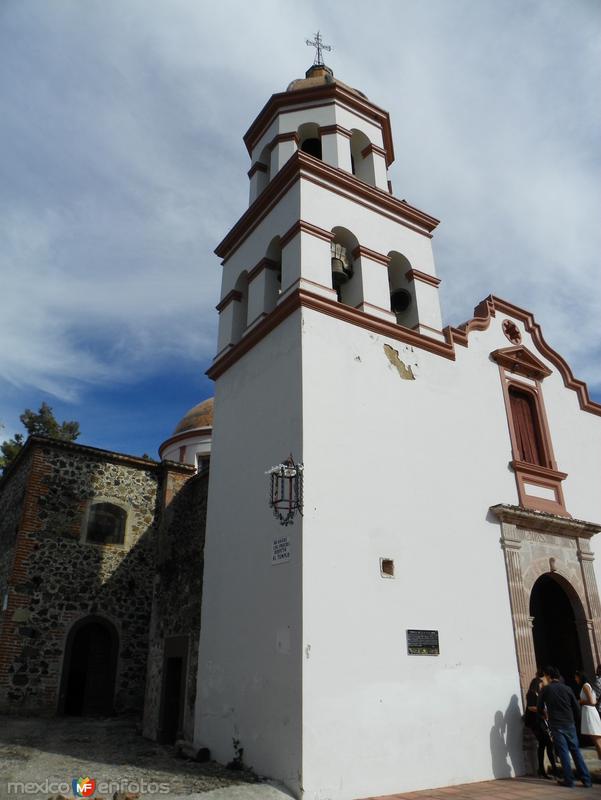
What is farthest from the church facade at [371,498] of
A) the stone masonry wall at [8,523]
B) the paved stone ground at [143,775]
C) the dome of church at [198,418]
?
the dome of church at [198,418]

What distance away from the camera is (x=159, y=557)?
1347 cm

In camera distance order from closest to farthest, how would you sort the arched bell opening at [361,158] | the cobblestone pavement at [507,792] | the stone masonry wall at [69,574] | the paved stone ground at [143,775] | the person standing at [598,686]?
1. the paved stone ground at [143,775]
2. the cobblestone pavement at [507,792]
3. the person standing at [598,686]
4. the arched bell opening at [361,158]
5. the stone masonry wall at [69,574]

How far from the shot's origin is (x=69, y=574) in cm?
1345

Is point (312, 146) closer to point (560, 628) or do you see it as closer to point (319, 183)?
point (319, 183)

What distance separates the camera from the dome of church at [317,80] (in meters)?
12.4

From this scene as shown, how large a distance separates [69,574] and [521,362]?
10.7 meters

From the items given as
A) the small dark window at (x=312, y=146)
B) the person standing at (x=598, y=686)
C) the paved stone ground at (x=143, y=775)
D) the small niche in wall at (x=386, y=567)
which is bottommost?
the paved stone ground at (x=143, y=775)

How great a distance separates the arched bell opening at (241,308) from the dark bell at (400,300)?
2.85 metres

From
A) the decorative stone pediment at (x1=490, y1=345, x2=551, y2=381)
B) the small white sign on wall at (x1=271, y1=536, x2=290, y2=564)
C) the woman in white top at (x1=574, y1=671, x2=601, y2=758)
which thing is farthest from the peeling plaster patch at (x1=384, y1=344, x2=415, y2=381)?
the woman in white top at (x1=574, y1=671, x2=601, y2=758)

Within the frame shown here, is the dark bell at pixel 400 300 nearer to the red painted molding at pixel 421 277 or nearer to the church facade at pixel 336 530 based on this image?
the church facade at pixel 336 530

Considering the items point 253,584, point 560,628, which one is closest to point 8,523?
point 253,584

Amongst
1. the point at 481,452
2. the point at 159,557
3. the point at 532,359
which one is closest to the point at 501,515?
the point at 481,452

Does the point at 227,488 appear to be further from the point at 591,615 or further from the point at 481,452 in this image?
the point at 591,615

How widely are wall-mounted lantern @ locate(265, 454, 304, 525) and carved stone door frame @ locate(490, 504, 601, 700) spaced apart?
141 inches
